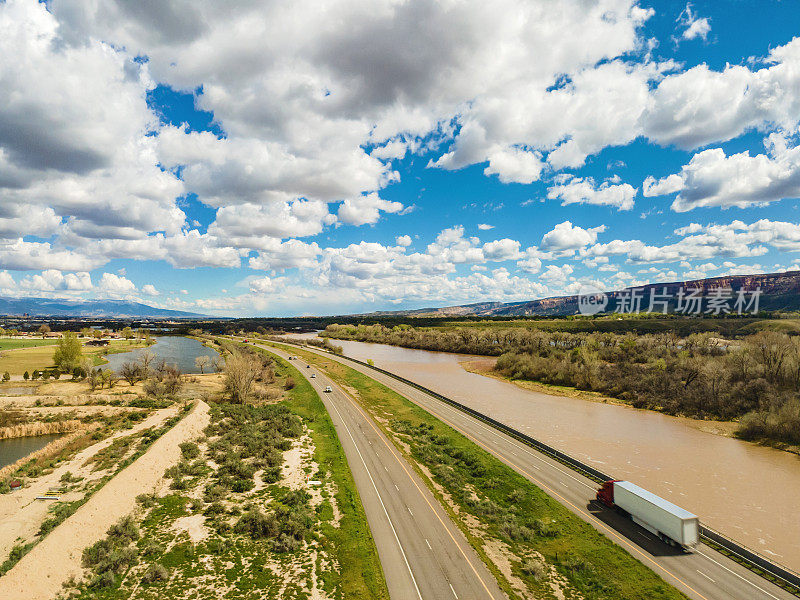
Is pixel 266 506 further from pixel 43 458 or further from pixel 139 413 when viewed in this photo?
pixel 139 413

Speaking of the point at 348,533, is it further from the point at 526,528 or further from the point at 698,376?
the point at 698,376

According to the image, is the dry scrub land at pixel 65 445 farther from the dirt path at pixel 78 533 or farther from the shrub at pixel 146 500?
the shrub at pixel 146 500

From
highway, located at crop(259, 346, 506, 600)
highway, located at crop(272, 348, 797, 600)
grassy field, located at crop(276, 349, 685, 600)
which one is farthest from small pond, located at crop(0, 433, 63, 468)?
highway, located at crop(272, 348, 797, 600)

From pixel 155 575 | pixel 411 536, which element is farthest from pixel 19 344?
pixel 411 536

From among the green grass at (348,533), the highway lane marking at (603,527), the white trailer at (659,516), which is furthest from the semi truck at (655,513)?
the green grass at (348,533)

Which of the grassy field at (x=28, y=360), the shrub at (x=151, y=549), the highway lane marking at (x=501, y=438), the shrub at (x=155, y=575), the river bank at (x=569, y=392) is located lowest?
the river bank at (x=569, y=392)

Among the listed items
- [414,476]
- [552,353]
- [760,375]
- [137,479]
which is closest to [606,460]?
[414,476]
